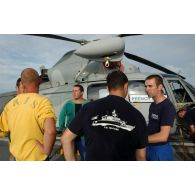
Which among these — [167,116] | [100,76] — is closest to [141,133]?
[167,116]

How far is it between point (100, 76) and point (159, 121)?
166 inches

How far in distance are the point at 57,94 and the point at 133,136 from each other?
538cm

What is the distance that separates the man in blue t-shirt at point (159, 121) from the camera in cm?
270

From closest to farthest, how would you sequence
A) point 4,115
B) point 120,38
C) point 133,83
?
1. point 4,115
2. point 120,38
3. point 133,83

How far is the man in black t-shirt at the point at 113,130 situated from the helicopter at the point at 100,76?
4.03m

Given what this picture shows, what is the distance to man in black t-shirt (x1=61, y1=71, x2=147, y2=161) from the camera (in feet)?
6.02

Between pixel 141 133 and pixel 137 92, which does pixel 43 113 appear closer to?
pixel 141 133

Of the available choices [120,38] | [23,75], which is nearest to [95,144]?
[23,75]

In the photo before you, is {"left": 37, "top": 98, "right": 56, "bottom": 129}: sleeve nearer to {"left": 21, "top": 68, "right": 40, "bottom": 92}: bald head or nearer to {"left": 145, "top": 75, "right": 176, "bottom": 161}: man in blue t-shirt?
{"left": 21, "top": 68, "right": 40, "bottom": 92}: bald head

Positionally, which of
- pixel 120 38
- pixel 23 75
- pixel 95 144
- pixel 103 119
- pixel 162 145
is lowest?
pixel 162 145

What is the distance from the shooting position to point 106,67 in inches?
265

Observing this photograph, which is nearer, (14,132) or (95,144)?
(95,144)

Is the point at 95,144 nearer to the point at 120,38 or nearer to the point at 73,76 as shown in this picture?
the point at 120,38

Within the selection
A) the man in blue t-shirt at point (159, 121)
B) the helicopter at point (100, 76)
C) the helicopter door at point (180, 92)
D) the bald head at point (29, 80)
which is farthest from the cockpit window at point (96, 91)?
the bald head at point (29, 80)
